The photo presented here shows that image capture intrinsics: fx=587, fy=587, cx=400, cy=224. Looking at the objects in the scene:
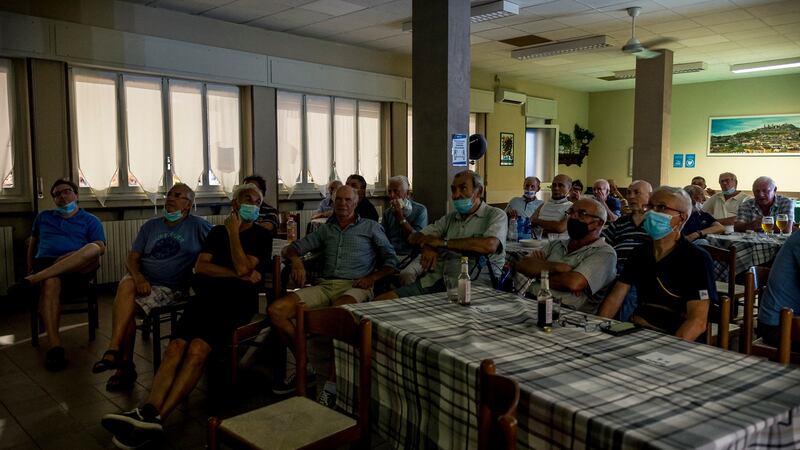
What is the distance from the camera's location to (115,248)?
6469 mm

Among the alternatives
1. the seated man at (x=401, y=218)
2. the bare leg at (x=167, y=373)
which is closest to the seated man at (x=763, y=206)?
the seated man at (x=401, y=218)

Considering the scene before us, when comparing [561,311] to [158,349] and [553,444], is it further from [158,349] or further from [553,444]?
[158,349]

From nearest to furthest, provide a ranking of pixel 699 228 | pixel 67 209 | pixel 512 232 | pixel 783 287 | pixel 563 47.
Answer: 1. pixel 783 287
2. pixel 67 209
3. pixel 512 232
4. pixel 699 228
5. pixel 563 47

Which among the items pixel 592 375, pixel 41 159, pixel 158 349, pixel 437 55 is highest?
pixel 437 55

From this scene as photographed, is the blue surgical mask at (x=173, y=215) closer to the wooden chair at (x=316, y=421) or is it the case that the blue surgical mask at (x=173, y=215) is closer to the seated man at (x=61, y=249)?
the seated man at (x=61, y=249)

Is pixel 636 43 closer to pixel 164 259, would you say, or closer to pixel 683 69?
pixel 683 69

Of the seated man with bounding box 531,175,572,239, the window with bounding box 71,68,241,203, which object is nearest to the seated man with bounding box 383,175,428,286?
the seated man with bounding box 531,175,572,239

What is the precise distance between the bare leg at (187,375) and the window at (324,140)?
16.5 ft

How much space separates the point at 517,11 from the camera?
646 cm

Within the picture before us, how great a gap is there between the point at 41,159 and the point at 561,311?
5652mm

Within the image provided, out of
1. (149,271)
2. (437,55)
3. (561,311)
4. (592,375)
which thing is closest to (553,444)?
(592,375)

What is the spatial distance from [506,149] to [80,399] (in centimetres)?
905

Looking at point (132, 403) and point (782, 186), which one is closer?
point (132, 403)

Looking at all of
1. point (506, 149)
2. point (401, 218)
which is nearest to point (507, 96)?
point (506, 149)
